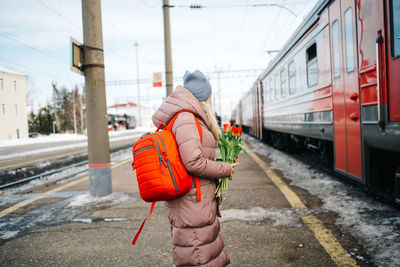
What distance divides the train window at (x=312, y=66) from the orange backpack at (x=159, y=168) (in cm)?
487

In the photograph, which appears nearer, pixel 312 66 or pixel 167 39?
pixel 312 66

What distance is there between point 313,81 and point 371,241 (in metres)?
3.81

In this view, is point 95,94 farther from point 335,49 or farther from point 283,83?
point 283,83

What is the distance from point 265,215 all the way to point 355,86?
6.55 feet

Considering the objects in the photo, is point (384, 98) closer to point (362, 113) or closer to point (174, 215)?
point (362, 113)

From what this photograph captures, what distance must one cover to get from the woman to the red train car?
85.3 inches

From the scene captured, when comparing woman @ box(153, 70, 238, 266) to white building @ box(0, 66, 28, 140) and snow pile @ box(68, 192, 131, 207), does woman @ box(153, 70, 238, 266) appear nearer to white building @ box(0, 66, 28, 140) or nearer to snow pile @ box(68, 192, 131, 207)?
snow pile @ box(68, 192, 131, 207)

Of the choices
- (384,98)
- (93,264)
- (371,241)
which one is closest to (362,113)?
(384,98)

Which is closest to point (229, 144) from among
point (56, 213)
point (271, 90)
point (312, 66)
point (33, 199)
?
point (56, 213)

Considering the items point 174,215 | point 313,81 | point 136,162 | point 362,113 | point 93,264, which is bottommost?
point 93,264

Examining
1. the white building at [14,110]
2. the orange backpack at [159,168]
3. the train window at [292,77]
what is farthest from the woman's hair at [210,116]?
the white building at [14,110]

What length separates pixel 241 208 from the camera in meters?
4.57

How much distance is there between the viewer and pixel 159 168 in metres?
1.85

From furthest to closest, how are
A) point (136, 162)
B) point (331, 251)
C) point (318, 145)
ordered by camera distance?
point (318, 145)
point (331, 251)
point (136, 162)
